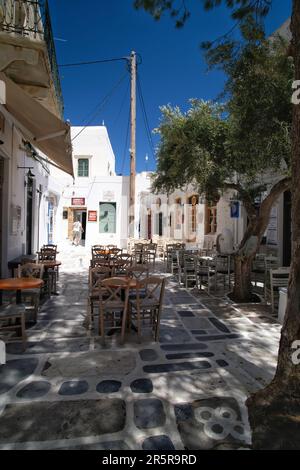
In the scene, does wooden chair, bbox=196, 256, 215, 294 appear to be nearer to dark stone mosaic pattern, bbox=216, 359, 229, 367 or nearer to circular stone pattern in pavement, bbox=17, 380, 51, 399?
dark stone mosaic pattern, bbox=216, 359, 229, 367

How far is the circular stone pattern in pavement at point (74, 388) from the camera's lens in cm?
280

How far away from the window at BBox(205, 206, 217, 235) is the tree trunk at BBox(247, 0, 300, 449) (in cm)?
1204

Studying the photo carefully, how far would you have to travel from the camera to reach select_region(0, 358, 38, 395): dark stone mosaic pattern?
295cm

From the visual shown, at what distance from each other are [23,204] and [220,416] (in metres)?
8.32

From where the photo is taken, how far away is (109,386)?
2.92m

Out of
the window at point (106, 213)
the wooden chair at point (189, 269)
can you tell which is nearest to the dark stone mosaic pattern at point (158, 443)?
the wooden chair at point (189, 269)

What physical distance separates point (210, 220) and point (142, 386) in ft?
40.4

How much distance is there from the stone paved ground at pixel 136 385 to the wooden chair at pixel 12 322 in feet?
0.68

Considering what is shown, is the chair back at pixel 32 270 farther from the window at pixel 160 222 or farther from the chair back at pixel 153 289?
the window at pixel 160 222

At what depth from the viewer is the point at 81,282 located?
833 cm

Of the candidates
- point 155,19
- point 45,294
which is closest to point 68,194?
point 45,294

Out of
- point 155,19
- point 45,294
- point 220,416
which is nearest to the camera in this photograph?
point 220,416

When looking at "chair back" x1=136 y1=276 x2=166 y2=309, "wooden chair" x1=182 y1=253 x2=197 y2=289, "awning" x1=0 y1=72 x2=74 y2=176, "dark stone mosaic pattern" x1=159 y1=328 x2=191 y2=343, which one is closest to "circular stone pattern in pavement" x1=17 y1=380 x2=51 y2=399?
"chair back" x1=136 y1=276 x2=166 y2=309

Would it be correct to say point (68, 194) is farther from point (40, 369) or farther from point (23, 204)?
point (40, 369)
